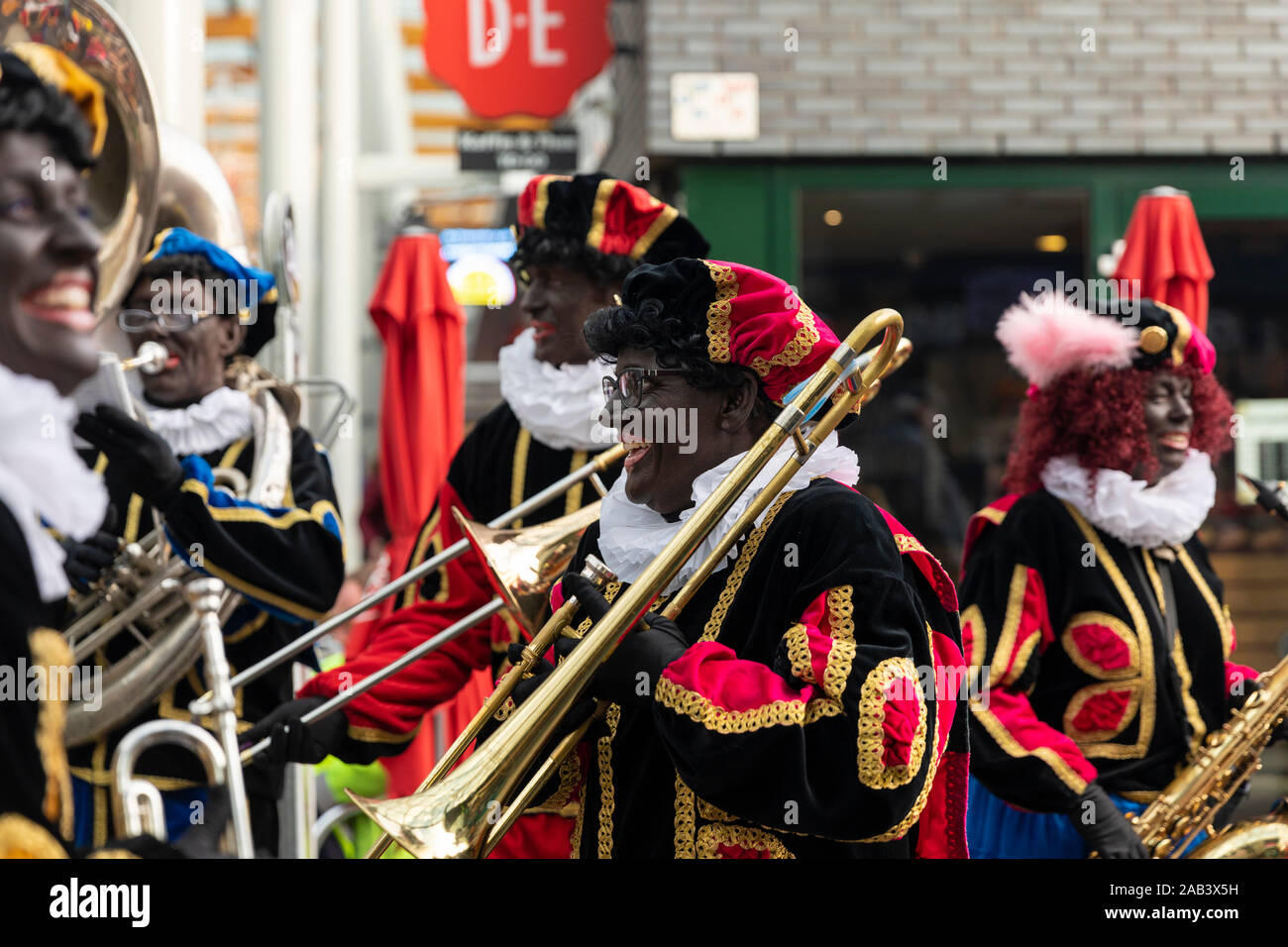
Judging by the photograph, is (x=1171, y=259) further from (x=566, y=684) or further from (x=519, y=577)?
(x=566, y=684)

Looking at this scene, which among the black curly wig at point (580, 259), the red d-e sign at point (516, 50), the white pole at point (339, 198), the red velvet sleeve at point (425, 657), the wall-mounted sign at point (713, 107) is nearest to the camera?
the red velvet sleeve at point (425, 657)

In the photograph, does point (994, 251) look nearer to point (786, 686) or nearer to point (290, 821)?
point (290, 821)

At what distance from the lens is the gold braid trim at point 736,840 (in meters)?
2.52

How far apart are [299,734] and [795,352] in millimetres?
1479

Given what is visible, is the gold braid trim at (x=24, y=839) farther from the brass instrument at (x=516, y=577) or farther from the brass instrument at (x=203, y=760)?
the brass instrument at (x=516, y=577)

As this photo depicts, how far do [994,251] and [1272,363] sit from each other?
160cm

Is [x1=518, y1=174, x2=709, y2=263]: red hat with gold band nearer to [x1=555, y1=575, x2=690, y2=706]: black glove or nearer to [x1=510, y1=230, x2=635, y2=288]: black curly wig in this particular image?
[x1=510, y1=230, x2=635, y2=288]: black curly wig

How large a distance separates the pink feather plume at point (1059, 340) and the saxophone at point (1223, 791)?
1035 mm

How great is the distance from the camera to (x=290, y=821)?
4477 mm

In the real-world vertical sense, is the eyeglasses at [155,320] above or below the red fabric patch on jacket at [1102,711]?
above

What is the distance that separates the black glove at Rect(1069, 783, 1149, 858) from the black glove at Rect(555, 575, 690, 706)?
6.60 feet

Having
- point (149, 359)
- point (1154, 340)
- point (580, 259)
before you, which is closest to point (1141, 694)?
point (1154, 340)

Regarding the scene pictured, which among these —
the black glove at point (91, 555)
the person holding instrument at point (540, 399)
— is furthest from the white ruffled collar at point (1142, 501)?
the black glove at point (91, 555)
